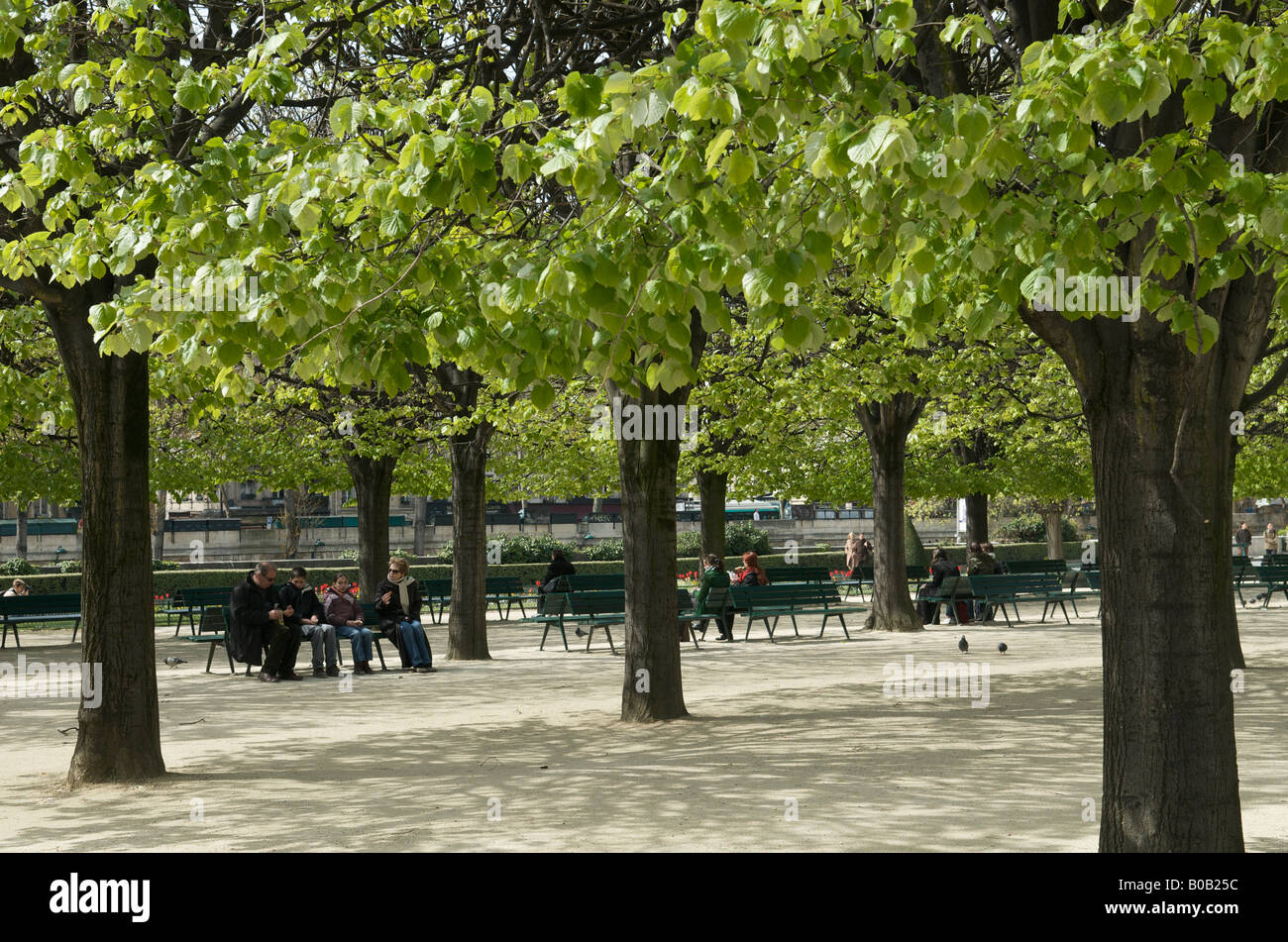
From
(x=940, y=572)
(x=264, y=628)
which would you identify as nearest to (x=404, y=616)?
(x=264, y=628)

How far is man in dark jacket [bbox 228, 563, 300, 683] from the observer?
49.0 feet

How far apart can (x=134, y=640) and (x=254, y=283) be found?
4525mm

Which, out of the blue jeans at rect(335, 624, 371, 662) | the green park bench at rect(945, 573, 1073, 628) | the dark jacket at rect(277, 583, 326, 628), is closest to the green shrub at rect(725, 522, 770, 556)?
the green park bench at rect(945, 573, 1073, 628)

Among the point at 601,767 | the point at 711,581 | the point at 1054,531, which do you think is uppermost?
the point at 1054,531

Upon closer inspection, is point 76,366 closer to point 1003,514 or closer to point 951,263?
point 951,263

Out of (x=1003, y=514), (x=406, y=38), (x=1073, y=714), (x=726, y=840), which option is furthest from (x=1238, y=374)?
(x=1003, y=514)

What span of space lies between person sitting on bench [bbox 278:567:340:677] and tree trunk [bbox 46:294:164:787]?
21.9 ft

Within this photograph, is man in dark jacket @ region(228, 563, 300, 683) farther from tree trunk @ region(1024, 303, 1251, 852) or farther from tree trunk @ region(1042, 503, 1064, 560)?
tree trunk @ region(1042, 503, 1064, 560)

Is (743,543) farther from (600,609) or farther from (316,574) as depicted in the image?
(600,609)

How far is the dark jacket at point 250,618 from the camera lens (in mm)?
14938

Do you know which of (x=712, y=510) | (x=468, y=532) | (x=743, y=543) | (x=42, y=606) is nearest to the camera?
(x=468, y=532)

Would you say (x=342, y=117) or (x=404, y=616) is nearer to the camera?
(x=342, y=117)

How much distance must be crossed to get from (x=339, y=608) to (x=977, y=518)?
14512 millimetres

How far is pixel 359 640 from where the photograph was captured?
16.1 meters
